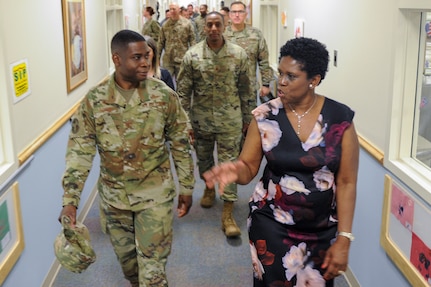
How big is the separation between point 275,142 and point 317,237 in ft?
1.38

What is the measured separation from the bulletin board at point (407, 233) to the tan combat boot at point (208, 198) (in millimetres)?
2144

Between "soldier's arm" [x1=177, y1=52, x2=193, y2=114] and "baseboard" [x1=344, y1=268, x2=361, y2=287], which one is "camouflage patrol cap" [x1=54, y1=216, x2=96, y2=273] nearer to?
"baseboard" [x1=344, y1=268, x2=361, y2=287]

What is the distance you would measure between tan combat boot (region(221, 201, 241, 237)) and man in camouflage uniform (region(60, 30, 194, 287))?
1.42 m

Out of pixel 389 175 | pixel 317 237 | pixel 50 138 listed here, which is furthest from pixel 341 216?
pixel 50 138

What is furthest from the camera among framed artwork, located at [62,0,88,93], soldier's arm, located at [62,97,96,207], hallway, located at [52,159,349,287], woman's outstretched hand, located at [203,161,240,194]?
framed artwork, located at [62,0,88,93]

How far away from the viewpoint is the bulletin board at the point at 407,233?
233cm

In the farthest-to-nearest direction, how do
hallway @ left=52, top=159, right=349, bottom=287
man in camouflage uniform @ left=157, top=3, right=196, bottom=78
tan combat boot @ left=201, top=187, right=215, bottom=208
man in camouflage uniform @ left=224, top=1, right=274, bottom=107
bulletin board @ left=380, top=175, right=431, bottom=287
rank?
man in camouflage uniform @ left=157, top=3, right=196, bottom=78 < man in camouflage uniform @ left=224, top=1, right=274, bottom=107 < tan combat boot @ left=201, top=187, right=215, bottom=208 < hallway @ left=52, top=159, right=349, bottom=287 < bulletin board @ left=380, top=175, right=431, bottom=287

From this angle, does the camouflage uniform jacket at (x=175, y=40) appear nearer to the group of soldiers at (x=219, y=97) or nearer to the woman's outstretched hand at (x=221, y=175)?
the group of soldiers at (x=219, y=97)

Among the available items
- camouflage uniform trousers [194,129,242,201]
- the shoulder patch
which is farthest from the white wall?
camouflage uniform trousers [194,129,242,201]

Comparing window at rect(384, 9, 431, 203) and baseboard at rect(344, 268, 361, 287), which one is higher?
window at rect(384, 9, 431, 203)

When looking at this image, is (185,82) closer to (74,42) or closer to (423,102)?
(74,42)

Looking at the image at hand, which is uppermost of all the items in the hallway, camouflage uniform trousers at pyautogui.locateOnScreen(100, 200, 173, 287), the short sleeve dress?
the short sleeve dress

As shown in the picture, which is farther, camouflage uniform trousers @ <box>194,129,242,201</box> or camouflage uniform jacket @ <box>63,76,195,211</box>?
camouflage uniform trousers @ <box>194,129,242,201</box>

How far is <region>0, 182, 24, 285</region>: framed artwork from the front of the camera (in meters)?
2.56
